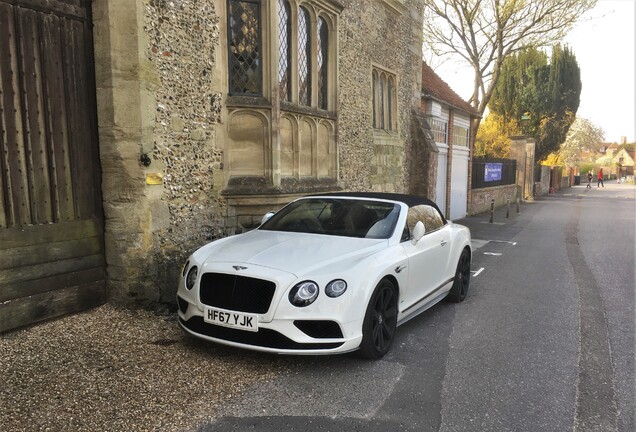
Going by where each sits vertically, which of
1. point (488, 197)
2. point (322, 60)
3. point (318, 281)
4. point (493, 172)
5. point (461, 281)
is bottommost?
point (461, 281)

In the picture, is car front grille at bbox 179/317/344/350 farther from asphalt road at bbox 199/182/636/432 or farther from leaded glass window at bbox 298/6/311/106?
leaded glass window at bbox 298/6/311/106

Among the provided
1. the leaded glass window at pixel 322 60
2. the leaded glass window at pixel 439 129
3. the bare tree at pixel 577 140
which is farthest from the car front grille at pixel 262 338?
the bare tree at pixel 577 140

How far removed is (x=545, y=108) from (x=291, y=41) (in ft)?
106

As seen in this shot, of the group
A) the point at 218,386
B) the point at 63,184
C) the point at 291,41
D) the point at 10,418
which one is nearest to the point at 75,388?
the point at 10,418

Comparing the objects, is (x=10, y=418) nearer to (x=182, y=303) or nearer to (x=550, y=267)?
(x=182, y=303)

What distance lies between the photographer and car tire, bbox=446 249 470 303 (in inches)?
257

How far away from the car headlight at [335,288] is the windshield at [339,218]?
1.09 metres

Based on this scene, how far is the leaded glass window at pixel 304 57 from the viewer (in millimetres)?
8733

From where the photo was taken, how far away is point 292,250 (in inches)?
180

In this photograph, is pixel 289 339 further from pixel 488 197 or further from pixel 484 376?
pixel 488 197

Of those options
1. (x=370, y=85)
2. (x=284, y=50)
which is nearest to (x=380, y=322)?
(x=284, y=50)

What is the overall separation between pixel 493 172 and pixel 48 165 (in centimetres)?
2135

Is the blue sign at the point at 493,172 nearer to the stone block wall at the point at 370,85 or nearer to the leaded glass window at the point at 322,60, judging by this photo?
the stone block wall at the point at 370,85

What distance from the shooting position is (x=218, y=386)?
379 cm
